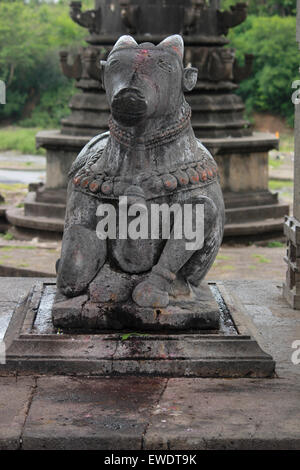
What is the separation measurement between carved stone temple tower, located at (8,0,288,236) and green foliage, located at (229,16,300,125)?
22.7m

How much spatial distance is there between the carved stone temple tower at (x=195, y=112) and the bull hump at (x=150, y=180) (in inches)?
238

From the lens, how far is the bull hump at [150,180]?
5082 mm

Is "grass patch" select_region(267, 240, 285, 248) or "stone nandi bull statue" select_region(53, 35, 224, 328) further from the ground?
"stone nandi bull statue" select_region(53, 35, 224, 328)

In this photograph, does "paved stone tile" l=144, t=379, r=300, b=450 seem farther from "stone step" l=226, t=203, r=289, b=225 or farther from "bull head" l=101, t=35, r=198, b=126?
"stone step" l=226, t=203, r=289, b=225

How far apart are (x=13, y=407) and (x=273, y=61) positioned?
32.9 metres

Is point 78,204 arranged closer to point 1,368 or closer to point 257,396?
point 1,368

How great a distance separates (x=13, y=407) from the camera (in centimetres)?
441

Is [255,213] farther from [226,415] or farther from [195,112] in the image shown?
[226,415]

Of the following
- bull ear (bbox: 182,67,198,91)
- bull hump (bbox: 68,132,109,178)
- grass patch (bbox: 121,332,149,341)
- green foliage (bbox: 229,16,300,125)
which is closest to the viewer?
grass patch (bbox: 121,332,149,341)

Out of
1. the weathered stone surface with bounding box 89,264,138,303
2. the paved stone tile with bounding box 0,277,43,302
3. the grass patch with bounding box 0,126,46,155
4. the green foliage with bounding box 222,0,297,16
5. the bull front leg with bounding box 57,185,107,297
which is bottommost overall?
the paved stone tile with bounding box 0,277,43,302

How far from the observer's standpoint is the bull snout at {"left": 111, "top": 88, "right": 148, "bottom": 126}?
488 centimetres

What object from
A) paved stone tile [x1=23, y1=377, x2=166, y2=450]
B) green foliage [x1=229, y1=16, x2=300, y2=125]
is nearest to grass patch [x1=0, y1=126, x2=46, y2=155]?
green foliage [x1=229, y1=16, x2=300, y2=125]

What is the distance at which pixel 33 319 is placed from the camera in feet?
17.4
